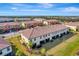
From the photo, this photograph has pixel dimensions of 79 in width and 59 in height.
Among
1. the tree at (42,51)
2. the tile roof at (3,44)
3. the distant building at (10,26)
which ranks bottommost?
the tree at (42,51)

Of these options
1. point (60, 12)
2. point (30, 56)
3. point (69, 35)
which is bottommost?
point (30, 56)

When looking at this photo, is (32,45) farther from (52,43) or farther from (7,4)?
(7,4)

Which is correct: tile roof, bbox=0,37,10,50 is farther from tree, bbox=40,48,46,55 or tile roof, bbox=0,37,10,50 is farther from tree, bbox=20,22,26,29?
tree, bbox=40,48,46,55

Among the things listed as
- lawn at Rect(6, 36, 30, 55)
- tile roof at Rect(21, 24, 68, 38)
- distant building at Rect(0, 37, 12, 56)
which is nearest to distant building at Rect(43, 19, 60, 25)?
tile roof at Rect(21, 24, 68, 38)

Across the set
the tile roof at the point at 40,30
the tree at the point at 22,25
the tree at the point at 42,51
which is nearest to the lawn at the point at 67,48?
the tree at the point at 42,51

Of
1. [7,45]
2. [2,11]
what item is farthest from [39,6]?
[7,45]

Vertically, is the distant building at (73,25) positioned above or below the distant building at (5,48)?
above

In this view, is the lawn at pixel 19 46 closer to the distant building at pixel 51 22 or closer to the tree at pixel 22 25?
the tree at pixel 22 25
